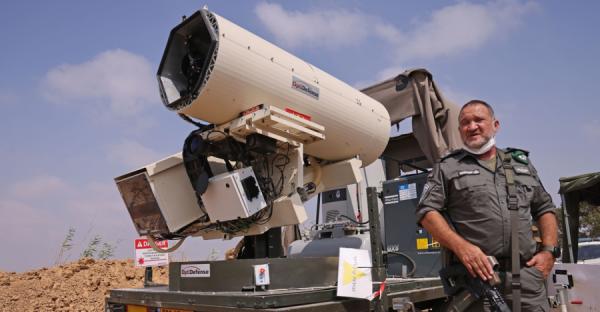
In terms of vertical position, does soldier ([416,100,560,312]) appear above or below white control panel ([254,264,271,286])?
above

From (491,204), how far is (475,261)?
0.34 meters

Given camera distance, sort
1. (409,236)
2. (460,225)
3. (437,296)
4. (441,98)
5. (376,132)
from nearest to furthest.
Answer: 1. (460,225)
2. (437,296)
3. (376,132)
4. (409,236)
5. (441,98)

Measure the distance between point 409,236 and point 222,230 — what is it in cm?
215

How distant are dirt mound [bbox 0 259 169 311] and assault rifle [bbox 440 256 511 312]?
7035 mm

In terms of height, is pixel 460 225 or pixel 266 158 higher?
pixel 266 158

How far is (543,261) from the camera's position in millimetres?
2824

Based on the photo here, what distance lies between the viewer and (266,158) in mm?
4230

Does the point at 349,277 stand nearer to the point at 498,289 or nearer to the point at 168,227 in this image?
the point at 498,289

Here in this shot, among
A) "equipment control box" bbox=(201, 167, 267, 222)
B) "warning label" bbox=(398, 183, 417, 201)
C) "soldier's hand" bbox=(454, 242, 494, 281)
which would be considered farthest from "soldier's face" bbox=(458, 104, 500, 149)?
"warning label" bbox=(398, 183, 417, 201)

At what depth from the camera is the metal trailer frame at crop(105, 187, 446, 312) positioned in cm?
293

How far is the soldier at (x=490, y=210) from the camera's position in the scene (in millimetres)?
2742

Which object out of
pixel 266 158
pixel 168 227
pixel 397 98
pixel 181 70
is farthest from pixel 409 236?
pixel 181 70

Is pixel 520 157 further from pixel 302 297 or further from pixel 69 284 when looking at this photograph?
pixel 69 284

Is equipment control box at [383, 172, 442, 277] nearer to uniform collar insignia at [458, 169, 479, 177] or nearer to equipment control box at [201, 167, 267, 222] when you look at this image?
equipment control box at [201, 167, 267, 222]
